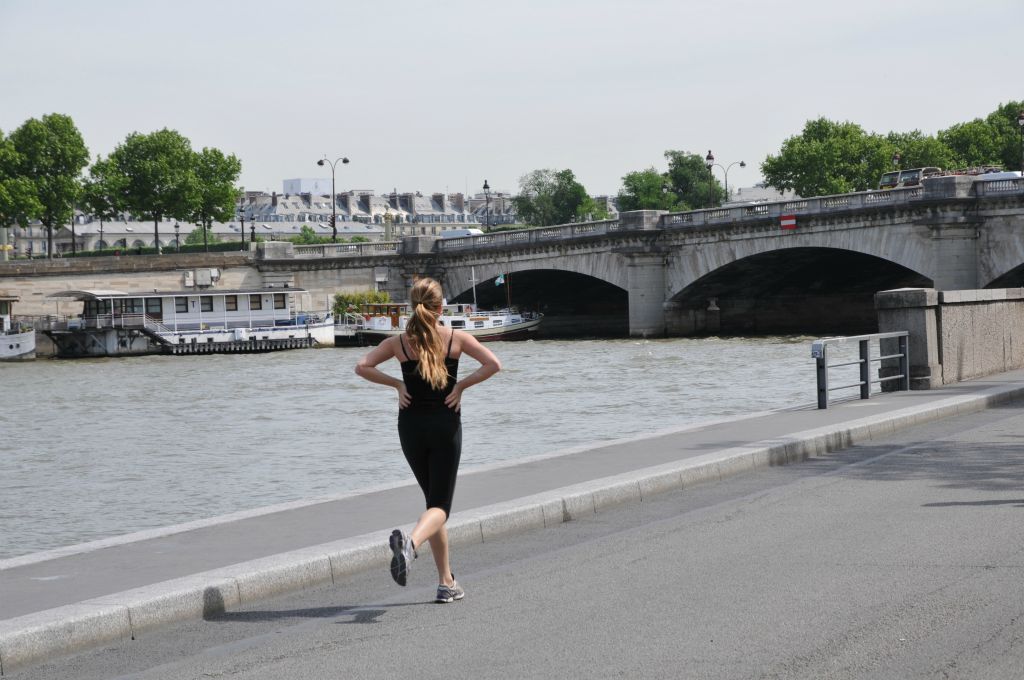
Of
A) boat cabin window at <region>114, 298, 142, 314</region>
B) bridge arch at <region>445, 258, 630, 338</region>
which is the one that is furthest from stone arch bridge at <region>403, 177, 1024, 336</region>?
boat cabin window at <region>114, 298, 142, 314</region>

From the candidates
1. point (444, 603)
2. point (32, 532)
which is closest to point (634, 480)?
point (444, 603)

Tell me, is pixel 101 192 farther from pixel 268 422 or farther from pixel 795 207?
pixel 268 422

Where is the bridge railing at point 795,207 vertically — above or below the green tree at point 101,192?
below

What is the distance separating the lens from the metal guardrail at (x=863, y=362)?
58.8 feet

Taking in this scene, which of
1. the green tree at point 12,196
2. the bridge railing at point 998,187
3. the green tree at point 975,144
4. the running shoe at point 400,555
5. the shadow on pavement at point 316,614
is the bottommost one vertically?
the shadow on pavement at point 316,614

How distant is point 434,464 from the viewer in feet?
Result: 24.6

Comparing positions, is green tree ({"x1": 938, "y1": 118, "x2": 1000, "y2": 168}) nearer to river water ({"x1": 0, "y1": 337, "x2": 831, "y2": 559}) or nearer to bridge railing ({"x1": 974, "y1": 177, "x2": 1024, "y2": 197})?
bridge railing ({"x1": 974, "y1": 177, "x2": 1024, "y2": 197})

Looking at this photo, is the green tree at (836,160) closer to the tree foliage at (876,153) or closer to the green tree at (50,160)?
the tree foliage at (876,153)

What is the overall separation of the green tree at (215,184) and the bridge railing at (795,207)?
4781 centimetres

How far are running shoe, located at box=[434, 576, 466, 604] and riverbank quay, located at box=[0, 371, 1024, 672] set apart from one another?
1.03 m

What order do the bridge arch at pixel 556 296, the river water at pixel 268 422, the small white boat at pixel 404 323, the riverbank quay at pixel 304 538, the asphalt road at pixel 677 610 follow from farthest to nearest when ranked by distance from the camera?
1. the bridge arch at pixel 556 296
2. the small white boat at pixel 404 323
3. the river water at pixel 268 422
4. the riverbank quay at pixel 304 538
5. the asphalt road at pixel 677 610

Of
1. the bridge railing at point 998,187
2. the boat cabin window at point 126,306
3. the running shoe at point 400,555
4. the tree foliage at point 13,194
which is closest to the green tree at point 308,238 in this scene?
the tree foliage at point 13,194

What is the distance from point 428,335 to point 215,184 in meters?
101

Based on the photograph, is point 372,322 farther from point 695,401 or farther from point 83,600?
point 83,600
